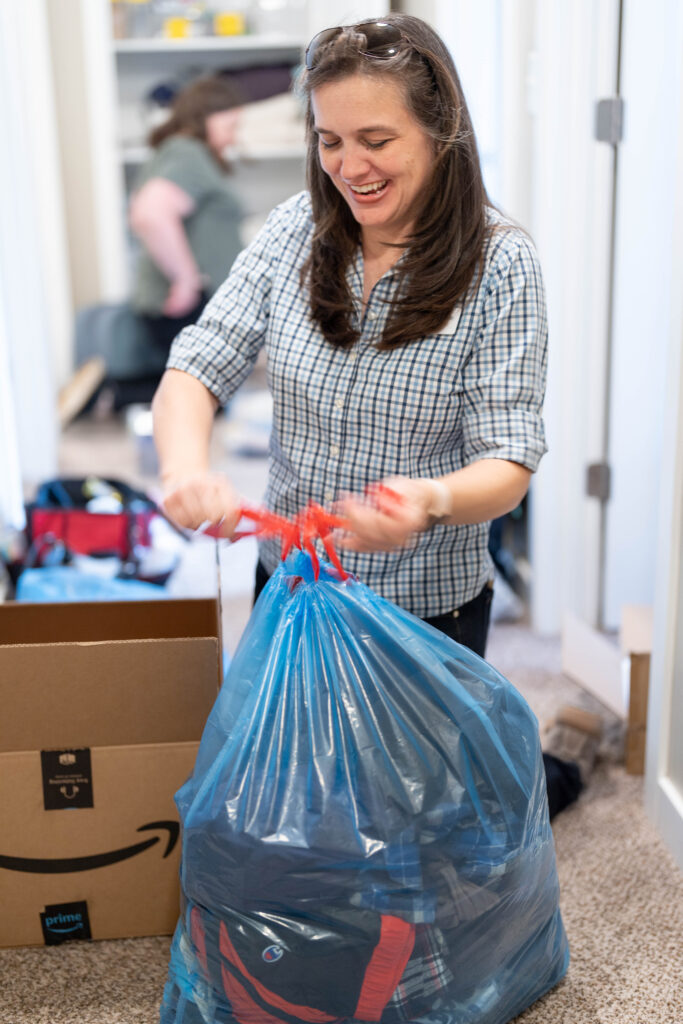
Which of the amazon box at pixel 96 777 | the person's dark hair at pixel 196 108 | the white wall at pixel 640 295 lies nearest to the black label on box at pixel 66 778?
the amazon box at pixel 96 777

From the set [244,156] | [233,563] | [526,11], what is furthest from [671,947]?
[244,156]

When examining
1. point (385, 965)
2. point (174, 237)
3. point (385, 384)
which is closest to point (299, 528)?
point (385, 384)

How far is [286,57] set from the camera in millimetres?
4594

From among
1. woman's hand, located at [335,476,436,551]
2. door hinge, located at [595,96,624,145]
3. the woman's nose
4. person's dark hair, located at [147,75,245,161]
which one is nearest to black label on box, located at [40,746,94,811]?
woman's hand, located at [335,476,436,551]

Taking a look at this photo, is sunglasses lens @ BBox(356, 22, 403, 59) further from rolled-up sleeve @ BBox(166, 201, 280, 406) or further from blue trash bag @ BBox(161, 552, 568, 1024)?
blue trash bag @ BBox(161, 552, 568, 1024)

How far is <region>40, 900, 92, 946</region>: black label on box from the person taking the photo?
136 cm

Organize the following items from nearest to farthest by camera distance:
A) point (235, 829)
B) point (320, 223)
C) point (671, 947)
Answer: point (235, 829) < point (320, 223) < point (671, 947)

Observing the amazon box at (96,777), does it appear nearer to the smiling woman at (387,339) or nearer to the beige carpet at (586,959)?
the beige carpet at (586,959)

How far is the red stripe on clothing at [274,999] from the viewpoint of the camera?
1.07m

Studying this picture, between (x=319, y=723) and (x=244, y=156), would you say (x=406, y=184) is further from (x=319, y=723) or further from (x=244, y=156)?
(x=244, y=156)

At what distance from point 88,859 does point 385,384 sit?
73 centimetres

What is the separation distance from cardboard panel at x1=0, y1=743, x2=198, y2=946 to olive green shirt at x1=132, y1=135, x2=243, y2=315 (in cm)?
292

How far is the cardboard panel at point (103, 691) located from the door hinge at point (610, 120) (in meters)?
1.40

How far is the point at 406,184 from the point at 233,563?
6.03ft
